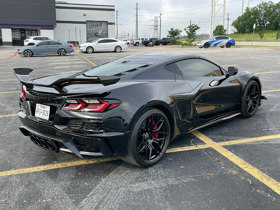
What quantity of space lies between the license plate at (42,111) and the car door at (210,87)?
1915mm

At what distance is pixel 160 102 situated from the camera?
10.7ft

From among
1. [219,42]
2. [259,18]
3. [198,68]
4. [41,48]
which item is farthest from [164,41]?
[259,18]

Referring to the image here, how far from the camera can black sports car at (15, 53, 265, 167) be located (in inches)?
110

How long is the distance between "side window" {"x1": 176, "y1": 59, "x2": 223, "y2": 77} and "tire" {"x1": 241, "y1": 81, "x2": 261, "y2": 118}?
2.63 ft

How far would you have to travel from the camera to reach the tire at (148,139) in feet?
9.84

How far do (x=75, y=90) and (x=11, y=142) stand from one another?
1.92 metres

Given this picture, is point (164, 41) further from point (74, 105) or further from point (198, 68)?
point (74, 105)

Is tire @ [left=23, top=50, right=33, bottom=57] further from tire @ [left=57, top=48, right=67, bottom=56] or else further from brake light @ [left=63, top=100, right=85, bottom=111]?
brake light @ [left=63, top=100, right=85, bottom=111]

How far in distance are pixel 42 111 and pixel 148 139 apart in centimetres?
128

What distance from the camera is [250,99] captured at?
5.13 m

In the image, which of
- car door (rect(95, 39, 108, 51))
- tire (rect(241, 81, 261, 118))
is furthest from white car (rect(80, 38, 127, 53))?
tire (rect(241, 81, 261, 118))

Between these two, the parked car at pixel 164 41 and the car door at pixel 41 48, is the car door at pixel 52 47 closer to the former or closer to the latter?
the car door at pixel 41 48

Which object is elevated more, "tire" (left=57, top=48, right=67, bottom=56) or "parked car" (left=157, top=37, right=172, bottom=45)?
"parked car" (left=157, top=37, right=172, bottom=45)

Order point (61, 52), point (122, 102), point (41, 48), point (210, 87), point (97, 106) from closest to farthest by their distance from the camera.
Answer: point (97, 106) < point (122, 102) < point (210, 87) < point (41, 48) < point (61, 52)
